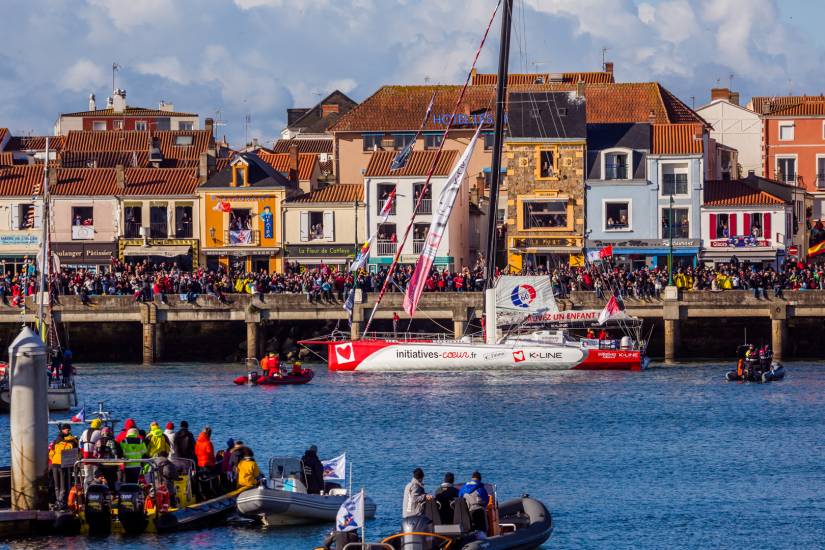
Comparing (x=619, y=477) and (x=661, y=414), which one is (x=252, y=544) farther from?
(x=661, y=414)

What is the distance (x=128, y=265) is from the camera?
9831cm

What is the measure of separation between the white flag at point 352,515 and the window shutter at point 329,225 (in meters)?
68.4

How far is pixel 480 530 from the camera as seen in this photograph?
123 ft

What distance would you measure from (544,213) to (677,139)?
9.16 metres

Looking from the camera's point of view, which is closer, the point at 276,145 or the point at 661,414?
the point at 661,414

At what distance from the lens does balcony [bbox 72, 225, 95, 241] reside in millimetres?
104688

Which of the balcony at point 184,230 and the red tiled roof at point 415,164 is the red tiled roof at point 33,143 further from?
the red tiled roof at point 415,164

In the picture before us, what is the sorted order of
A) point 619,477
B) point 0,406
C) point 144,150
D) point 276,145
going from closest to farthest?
1. point 619,477
2. point 0,406
3. point 144,150
4. point 276,145

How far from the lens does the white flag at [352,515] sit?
3528cm

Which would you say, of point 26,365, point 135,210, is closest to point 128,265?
point 135,210

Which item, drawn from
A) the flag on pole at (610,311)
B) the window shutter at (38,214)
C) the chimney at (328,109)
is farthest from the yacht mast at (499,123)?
the chimney at (328,109)

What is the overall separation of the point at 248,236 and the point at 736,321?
3005 centimetres

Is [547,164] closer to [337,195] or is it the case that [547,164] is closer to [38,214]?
[337,195]

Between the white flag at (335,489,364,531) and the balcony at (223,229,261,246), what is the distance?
69.5 m
